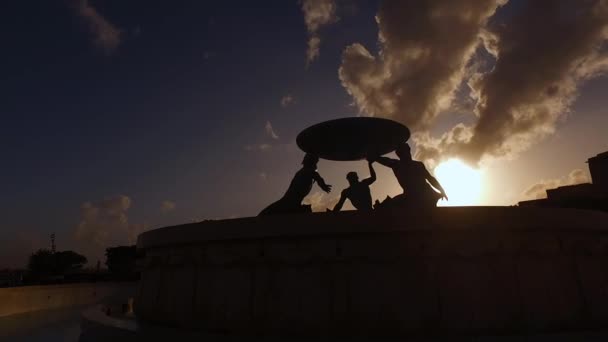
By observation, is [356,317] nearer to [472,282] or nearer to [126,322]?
[472,282]

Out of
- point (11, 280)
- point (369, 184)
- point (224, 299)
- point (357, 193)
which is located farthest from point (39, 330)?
point (11, 280)

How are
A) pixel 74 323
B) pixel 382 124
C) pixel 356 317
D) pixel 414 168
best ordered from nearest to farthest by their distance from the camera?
pixel 356 317, pixel 414 168, pixel 382 124, pixel 74 323

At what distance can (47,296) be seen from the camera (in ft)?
52.0

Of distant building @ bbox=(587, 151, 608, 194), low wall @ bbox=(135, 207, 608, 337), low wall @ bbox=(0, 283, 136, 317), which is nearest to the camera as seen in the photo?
low wall @ bbox=(135, 207, 608, 337)

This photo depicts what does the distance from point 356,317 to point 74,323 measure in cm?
808

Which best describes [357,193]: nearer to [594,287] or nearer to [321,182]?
[321,182]

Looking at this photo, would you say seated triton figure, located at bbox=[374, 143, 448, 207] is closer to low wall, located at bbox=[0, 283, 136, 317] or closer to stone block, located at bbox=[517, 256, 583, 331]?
stone block, located at bbox=[517, 256, 583, 331]

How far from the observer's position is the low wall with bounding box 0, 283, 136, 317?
13.5 metres

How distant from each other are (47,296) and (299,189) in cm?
1300

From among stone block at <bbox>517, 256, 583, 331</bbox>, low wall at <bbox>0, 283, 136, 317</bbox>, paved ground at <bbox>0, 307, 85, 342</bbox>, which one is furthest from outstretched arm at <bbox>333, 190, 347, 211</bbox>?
low wall at <bbox>0, 283, 136, 317</bbox>

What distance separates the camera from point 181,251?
21.8 feet

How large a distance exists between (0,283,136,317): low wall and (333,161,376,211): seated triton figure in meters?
11.8

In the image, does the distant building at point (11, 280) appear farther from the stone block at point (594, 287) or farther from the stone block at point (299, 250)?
the stone block at point (594, 287)

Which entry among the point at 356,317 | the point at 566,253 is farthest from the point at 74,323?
the point at 566,253
